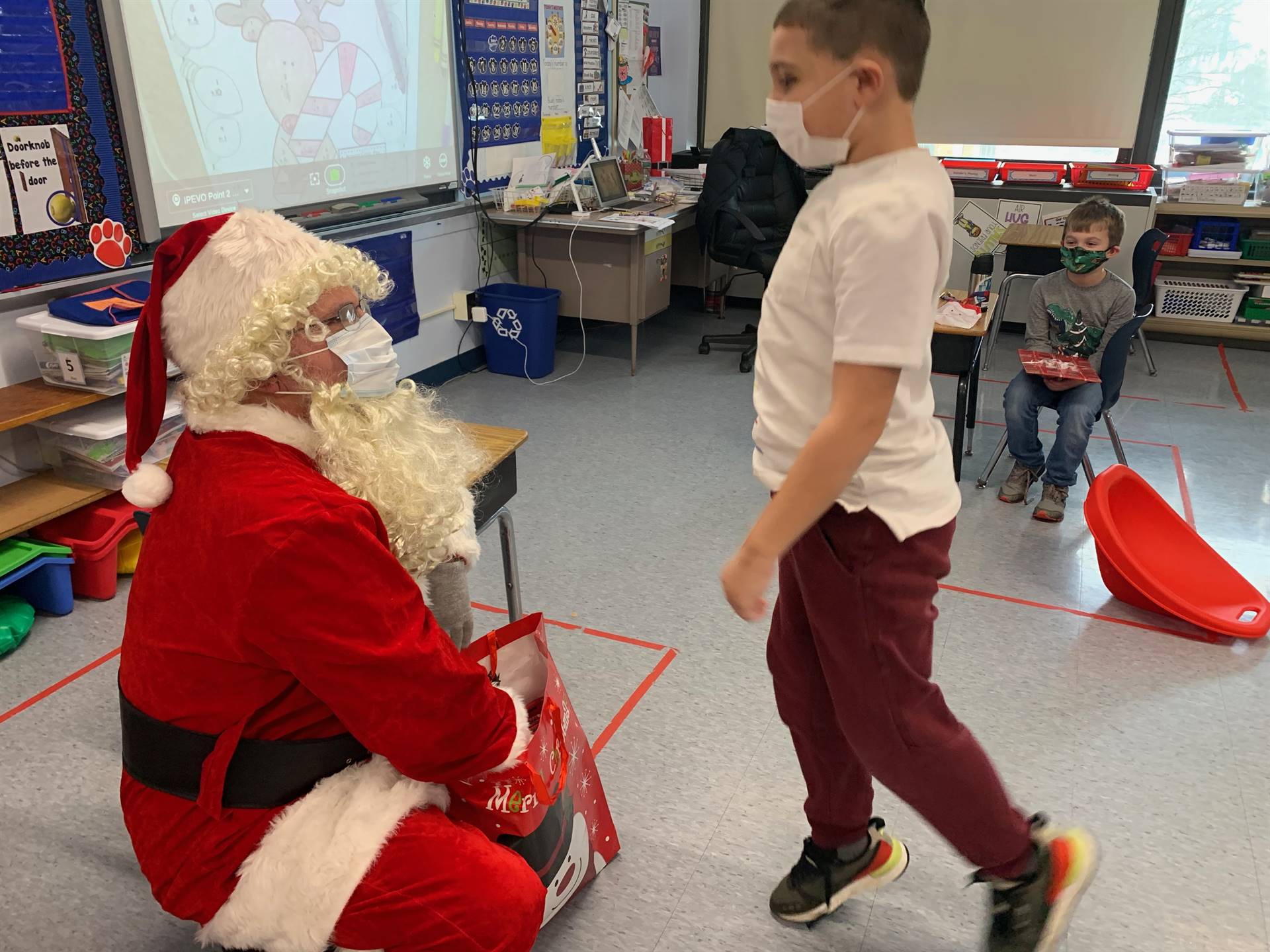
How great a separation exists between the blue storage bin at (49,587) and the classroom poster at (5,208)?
84 cm

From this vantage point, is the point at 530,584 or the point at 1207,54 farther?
the point at 1207,54

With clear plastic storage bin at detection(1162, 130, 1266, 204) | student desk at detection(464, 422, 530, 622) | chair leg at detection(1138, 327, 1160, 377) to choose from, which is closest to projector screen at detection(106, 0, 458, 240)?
student desk at detection(464, 422, 530, 622)

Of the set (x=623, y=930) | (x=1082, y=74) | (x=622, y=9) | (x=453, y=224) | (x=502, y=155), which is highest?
(x=622, y=9)

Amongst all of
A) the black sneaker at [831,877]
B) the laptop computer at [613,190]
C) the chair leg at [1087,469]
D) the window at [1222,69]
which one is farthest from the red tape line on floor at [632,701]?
the window at [1222,69]

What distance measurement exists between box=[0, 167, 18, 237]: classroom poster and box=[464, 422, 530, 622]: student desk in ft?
4.59

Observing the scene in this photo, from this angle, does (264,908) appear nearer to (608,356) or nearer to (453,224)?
(453,224)

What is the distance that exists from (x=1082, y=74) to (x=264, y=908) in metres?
5.66

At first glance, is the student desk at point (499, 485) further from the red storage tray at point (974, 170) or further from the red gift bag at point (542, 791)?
the red storage tray at point (974, 170)

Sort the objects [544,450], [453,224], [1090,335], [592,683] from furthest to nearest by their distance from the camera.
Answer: [453,224]
[544,450]
[1090,335]
[592,683]

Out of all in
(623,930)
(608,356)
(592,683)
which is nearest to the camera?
(623,930)

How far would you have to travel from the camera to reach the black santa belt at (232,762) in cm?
109

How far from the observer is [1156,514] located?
266 centimetres

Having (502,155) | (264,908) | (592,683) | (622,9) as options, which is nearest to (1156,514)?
(592,683)

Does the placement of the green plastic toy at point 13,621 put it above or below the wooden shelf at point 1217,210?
below
